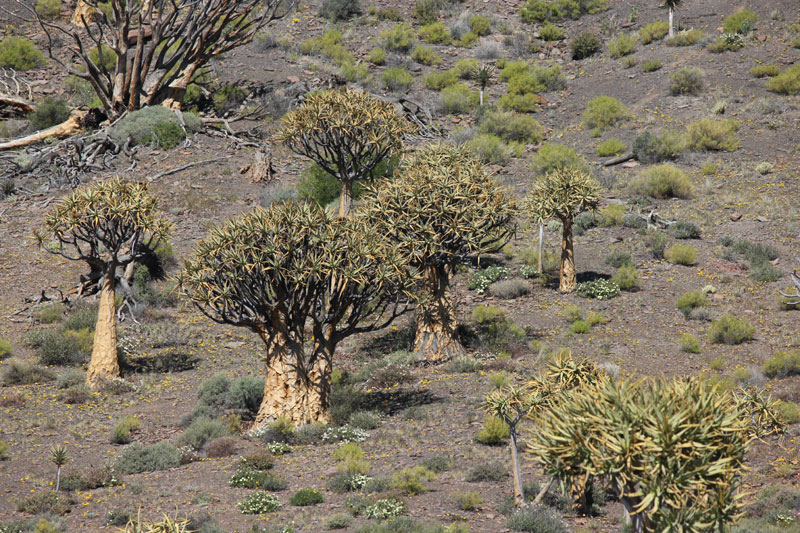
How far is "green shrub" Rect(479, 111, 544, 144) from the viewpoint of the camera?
35.6 meters

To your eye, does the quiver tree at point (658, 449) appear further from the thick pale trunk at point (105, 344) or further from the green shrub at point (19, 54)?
the green shrub at point (19, 54)

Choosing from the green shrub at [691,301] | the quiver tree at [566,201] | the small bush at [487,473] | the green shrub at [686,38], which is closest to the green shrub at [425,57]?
the green shrub at [686,38]

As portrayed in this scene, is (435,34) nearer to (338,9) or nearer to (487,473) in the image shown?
(338,9)

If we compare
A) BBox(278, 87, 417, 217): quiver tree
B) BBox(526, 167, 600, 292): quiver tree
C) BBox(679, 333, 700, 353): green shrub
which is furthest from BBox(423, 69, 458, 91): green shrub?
BBox(679, 333, 700, 353): green shrub

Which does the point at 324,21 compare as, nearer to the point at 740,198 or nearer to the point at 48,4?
the point at 48,4

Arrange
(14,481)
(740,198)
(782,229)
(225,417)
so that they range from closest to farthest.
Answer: (14,481), (225,417), (782,229), (740,198)

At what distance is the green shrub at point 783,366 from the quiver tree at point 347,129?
38.5 feet

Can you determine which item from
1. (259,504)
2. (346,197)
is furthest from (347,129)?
(259,504)

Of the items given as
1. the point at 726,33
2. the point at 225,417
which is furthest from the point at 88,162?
the point at 726,33

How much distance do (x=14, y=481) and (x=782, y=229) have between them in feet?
72.2

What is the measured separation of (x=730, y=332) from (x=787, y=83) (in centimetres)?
2006

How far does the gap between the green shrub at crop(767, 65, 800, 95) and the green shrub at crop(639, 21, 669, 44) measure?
29.7 feet

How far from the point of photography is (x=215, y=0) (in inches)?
1415

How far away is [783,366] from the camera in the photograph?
17.4m
